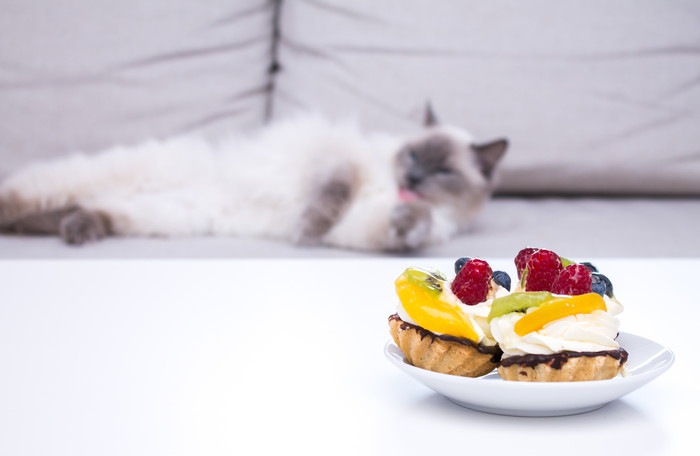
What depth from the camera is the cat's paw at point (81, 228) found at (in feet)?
5.84

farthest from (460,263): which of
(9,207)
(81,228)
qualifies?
(9,207)

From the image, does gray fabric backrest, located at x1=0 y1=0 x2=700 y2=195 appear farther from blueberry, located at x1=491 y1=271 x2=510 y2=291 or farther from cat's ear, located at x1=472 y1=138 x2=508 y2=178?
blueberry, located at x1=491 y1=271 x2=510 y2=291

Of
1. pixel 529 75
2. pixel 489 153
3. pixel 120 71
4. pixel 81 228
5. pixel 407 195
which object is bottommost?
pixel 81 228

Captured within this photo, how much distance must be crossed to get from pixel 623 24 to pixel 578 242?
831mm

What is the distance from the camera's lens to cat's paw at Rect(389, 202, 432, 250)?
182 cm

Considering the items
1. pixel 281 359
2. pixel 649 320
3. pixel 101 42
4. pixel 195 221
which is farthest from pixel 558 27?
pixel 281 359

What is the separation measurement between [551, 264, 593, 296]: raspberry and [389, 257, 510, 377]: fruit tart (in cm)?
6

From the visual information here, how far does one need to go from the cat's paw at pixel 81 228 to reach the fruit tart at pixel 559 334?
56.9 inches

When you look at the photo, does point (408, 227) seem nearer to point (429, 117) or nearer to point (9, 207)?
point (429, 117)

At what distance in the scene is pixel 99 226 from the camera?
1.87m

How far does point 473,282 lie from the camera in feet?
1.95

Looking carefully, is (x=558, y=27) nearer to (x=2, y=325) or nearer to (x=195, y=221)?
(x=195, y=221)

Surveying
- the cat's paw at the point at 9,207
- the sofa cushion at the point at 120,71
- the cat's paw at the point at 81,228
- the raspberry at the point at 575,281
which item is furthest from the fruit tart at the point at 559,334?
the sofa cushion at the point at 120,71

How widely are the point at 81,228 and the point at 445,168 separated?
3.27 ft
